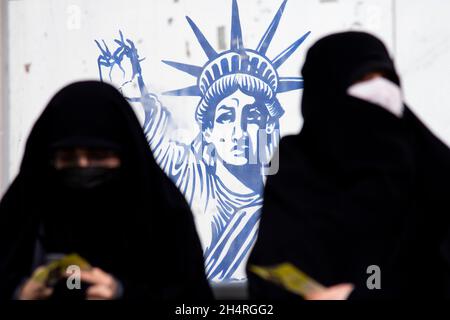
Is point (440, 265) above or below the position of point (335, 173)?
below

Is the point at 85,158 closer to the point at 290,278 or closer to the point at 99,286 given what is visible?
the point at 99,286

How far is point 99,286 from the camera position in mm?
1330

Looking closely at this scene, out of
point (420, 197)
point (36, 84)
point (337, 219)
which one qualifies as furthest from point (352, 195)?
point (36, 84)

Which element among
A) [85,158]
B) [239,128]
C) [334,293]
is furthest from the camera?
[239,128]

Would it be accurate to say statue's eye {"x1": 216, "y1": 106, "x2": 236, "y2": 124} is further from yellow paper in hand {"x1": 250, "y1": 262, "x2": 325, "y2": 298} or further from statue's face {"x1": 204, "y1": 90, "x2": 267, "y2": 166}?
yellow paper in hand {"x1": 250, "y1": 262, "x2": 325, "y2": 298}

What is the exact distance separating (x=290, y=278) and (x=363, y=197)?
25cm

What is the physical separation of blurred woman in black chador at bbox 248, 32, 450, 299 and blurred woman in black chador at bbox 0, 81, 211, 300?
0.21 metres

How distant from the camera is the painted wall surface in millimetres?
2244

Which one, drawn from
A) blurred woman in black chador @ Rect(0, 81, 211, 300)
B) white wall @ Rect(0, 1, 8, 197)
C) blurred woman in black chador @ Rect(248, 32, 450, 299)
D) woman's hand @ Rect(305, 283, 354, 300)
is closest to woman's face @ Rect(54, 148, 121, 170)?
blurred woman in black chador @ Rect(0, 81, 211, 300)

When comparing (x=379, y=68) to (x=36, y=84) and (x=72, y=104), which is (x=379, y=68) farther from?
(x=36, y=84)

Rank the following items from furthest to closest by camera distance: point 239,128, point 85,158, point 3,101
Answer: point 3,101, point 239,128, point 85,158

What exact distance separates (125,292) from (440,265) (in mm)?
749

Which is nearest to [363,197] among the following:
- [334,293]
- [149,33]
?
[334,293]
